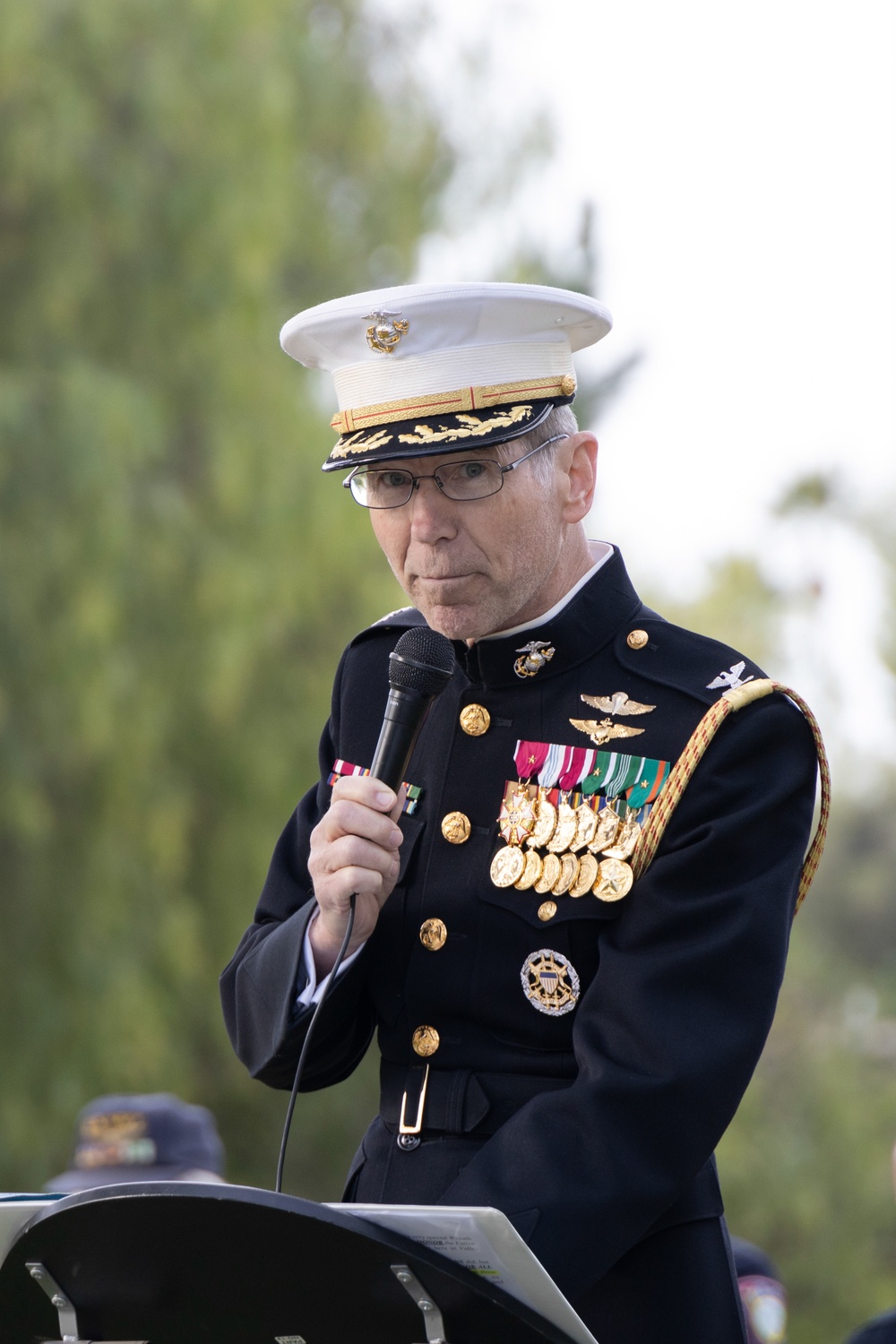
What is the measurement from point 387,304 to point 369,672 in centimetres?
63

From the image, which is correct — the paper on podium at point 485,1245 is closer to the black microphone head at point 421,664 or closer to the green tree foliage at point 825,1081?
the black microphone head at point 421,664

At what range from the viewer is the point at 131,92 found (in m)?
9.41

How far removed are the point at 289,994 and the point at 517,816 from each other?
1.34 feet

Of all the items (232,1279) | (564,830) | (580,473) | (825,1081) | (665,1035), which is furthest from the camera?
(825,1081)

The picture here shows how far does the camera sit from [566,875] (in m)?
2.35

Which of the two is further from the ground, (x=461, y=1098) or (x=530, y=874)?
(x=530, y=874)

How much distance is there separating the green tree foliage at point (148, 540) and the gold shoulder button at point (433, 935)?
6.28 m

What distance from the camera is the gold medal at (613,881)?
229cm

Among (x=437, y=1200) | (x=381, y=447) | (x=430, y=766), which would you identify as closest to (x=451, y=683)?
(x=430, y=766)

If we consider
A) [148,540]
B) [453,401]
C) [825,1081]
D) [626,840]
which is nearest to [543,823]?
[626,840]

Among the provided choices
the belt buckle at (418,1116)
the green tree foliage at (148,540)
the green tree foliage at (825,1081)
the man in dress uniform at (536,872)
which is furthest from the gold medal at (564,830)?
the green tree foliage at (825,1081)

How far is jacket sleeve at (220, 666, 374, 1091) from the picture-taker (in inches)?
94.9

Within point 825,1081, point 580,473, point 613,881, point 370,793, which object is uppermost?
point 580,473

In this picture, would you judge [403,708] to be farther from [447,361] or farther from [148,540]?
[148,540]
